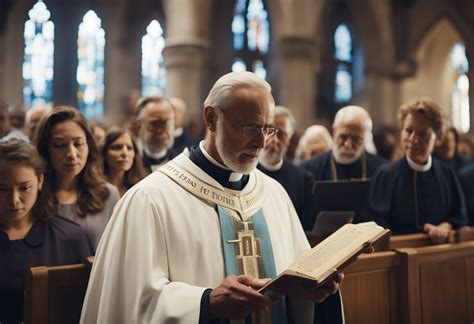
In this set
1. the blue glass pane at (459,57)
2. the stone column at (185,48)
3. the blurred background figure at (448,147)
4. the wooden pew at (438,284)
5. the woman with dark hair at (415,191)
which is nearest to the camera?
Answer: the wooden pew at (438,284)

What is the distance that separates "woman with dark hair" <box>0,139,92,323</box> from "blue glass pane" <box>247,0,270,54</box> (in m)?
16.2

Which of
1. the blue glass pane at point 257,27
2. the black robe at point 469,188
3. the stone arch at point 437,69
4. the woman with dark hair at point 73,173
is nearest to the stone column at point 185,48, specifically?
the black robe at point 469,188

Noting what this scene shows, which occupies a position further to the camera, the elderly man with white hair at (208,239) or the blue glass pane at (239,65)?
the blue glass pane at (239,65)

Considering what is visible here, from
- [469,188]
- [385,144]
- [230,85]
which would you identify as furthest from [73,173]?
[385,144]

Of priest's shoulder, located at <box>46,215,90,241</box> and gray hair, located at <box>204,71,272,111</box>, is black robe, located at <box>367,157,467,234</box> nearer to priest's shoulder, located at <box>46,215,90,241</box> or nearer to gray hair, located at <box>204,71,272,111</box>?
gray hair, located at <box>204,71,272,111</box>

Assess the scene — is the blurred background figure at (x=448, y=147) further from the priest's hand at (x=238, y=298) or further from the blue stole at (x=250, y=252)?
the priest's hand at (x=238, y=298)

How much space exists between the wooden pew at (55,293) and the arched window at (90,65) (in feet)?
47.4

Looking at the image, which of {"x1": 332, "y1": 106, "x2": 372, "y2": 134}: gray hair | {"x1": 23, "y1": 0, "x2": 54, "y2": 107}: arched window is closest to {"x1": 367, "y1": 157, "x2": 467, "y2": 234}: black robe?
{"x1": 332, "y1": 106, "x2": 372, "y2": 134}: gray hair

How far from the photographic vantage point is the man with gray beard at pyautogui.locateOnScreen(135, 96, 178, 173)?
4.79m

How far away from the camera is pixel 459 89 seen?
20672 millimetres

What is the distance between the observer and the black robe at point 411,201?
14.3 ft

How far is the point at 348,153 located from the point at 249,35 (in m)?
13.9

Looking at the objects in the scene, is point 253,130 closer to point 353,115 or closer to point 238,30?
point 353,115

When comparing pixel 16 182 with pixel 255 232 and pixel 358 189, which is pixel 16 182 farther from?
pixel 358 189
